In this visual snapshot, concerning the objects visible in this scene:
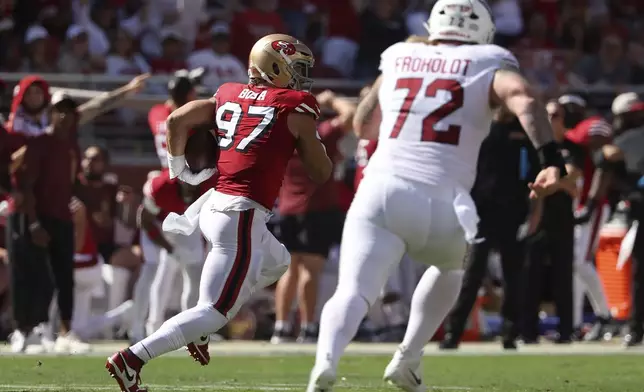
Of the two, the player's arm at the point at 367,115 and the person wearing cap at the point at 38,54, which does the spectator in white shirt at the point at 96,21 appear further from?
the player's arm at the point at 367,115

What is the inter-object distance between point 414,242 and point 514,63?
3.21 ft

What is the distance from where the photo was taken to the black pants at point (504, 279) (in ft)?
41.2

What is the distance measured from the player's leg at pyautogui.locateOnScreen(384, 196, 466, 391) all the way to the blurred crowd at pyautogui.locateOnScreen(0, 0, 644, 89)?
29.3ft

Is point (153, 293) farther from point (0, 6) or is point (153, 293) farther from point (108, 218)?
point (0, 6)

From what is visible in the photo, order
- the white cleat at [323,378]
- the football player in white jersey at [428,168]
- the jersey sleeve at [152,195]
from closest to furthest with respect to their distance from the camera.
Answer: the white cleat at [323,378] < the football player in white jersey at [428,168] < the jersey sleeve at [152,195]

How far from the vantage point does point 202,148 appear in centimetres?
969

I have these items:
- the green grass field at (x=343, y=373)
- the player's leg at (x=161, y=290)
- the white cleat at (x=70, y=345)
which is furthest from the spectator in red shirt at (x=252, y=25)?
the green grass field at (x=343, y=373)

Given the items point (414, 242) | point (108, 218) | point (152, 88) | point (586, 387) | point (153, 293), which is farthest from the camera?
point (152, 88)

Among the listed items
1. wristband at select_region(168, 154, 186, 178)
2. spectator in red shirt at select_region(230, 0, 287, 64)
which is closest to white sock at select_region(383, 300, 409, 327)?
spectator in red shirt at select_region(230, 0, 287, 64)

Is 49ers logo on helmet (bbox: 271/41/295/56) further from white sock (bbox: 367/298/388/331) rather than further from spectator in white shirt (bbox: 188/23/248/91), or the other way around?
spectator in white shirt (bbox: 188/23/248/91)

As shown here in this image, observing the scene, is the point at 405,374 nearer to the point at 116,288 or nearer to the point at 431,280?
the point at 431,280

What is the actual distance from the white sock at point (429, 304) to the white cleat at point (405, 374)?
4cm

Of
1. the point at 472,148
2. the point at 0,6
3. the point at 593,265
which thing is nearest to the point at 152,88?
the point at 0,6

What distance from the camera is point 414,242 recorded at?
7043mm
